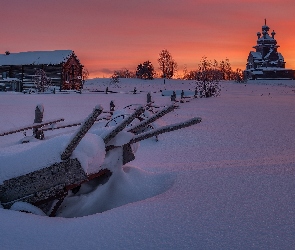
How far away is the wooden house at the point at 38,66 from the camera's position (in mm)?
38656

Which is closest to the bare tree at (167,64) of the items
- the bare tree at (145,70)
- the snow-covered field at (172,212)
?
the bare tree at (145,70)

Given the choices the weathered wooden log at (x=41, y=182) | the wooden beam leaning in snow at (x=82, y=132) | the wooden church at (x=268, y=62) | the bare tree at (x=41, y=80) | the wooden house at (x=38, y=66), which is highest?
the wooden church at (x=268, y=62)

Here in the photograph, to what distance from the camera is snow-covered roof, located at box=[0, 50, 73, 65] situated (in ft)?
126

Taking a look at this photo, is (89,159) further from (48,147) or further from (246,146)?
(246,146)

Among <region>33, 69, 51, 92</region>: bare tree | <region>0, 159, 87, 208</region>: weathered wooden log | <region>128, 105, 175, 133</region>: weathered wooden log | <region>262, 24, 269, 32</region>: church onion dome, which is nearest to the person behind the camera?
<region>0, 159, 87, 208</region>: weathered wooden log

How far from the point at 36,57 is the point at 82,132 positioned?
39116 mm

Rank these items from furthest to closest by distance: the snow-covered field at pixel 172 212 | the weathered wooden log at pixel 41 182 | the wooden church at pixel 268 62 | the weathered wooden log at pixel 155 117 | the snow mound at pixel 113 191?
the wooden church at pixel 268 62, the weathered wooden log at pixel 155 117, the snow mound at pixel 113 191, the weathered wooden log at pixel 41 182, the snow-covered field at pixel 172 212

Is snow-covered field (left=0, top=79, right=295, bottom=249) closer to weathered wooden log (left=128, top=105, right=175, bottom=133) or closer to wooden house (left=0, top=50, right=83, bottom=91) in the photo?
weathered wooden log (left=128, top=105, right=175, bottom=133)

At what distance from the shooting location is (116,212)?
2.95 metres

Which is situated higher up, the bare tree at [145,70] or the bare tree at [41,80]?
the bare tree at [145,70]

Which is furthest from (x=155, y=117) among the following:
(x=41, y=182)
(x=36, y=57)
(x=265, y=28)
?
(x=265, y=28)

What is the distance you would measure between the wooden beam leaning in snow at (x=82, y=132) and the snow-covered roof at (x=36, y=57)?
3681cm

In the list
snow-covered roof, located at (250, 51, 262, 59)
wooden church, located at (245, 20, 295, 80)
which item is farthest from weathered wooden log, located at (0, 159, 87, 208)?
snow-covered roof, located at (250, 51, 262, 59)

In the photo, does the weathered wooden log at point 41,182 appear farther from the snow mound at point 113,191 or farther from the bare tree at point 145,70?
the bare tree at point 145,70
